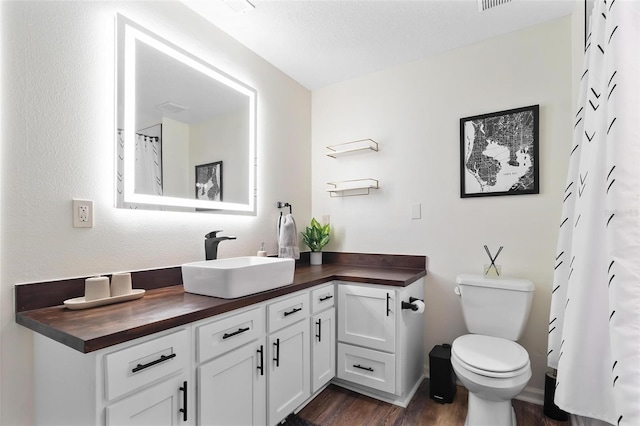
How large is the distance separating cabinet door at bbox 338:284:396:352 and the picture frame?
1.02 metres

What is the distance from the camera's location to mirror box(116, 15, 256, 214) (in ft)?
5.08

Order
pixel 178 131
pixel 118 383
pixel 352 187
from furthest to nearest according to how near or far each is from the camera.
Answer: pixel 352 187 → pixel 178 131 → pixel 118 383

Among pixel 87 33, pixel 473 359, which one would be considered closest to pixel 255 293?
pixel 473 359

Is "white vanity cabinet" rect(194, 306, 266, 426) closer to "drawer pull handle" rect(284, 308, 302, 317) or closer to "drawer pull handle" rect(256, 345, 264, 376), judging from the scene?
"drawer pull handle" rect(256, 345, 264, 376)

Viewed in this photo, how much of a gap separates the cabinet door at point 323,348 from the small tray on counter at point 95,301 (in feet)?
3.21

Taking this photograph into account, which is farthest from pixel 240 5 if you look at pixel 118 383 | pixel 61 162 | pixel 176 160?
pixel 118 383

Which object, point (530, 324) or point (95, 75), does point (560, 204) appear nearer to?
point (530, 324)

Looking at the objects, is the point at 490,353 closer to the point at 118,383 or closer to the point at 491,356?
the point at 491,356

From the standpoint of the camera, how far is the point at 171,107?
5.84ft

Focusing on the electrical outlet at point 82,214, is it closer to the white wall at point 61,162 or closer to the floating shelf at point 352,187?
the white wall at point 61,162

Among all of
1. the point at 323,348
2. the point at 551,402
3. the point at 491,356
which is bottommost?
the point at 551,402

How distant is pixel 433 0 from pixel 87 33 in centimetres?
180

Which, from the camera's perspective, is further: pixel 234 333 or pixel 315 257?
pixel 315 257

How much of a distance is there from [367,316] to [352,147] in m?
1.37
